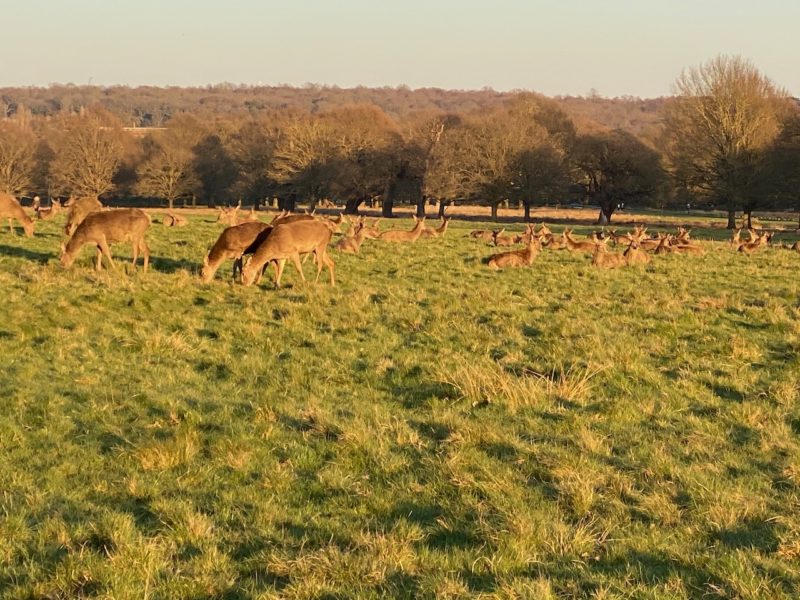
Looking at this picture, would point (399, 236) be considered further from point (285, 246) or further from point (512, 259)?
point (285, 246)

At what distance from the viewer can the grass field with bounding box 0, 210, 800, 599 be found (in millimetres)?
4508

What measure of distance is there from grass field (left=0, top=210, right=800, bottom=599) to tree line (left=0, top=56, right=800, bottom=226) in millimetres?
37732

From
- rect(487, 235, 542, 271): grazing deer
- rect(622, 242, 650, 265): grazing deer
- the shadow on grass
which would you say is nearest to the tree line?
rect(622, 242, 650, 265): grazing deer

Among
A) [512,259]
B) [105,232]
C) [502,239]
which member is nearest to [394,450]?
[105,232]

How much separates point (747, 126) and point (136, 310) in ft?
147

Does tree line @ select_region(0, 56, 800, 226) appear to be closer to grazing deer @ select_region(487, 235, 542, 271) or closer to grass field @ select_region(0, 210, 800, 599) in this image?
grazing deer @ select_region(487, 235, 542, 271)

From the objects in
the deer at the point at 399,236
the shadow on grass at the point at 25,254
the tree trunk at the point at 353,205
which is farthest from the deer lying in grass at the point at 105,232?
the tree trunk at the point at 353,205

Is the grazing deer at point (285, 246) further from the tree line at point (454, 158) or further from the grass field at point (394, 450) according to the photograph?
the tree line at point (454, 158)

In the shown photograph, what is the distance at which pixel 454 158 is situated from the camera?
61.2 meters

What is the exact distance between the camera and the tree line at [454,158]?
153 feet

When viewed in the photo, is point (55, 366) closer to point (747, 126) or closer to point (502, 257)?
point (502, 257)

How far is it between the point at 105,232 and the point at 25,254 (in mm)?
3940

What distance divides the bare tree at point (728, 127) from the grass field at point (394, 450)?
122 ft

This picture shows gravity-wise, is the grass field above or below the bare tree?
below
